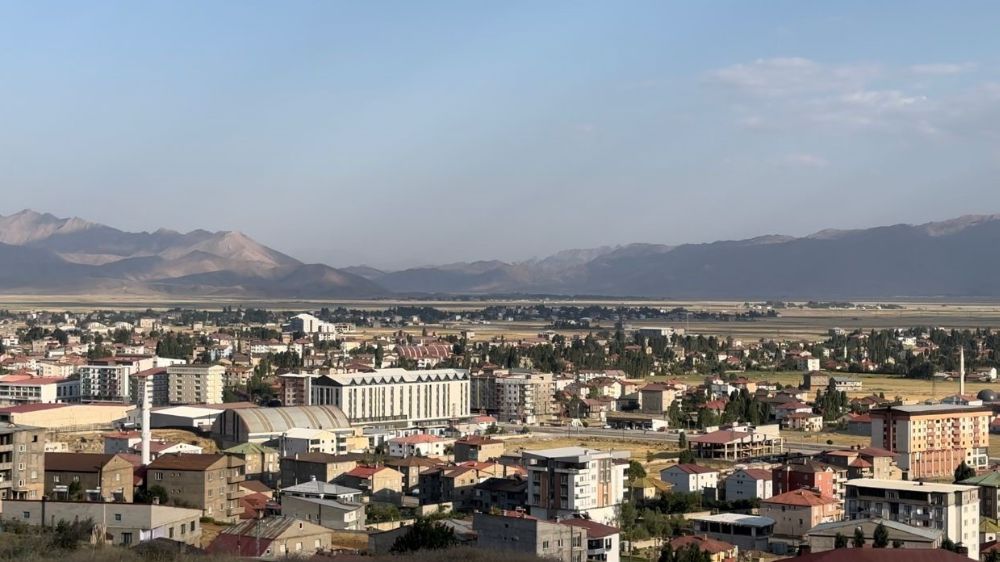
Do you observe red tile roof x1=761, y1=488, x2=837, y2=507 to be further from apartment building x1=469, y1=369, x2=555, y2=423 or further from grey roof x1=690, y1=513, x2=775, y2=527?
apartment building x1=469, y1=369, x2=555, y2=423

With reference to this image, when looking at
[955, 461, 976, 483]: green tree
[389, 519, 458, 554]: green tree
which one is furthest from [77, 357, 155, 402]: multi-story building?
[389, 519, 458, 554]: green tree

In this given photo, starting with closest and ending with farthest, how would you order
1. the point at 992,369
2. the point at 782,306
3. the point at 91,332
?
the point at 992,369
the point at 91,332
the point at 782,306

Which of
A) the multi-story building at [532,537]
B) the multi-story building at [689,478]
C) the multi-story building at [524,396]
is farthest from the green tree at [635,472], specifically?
the multi-story building at [524,396]

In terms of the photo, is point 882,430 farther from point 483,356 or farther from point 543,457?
point 483,356

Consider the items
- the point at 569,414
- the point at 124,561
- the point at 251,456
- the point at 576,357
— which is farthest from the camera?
the point at 576,357

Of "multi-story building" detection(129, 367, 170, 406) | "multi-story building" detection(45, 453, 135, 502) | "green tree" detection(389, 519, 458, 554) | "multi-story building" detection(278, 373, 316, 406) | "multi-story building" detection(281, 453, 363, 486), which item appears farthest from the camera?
"multi-story building" detection(129, 367, 170, 406)

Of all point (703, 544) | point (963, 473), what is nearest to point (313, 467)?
point (703, 544)

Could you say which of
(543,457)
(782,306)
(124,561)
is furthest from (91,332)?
(782,306)
